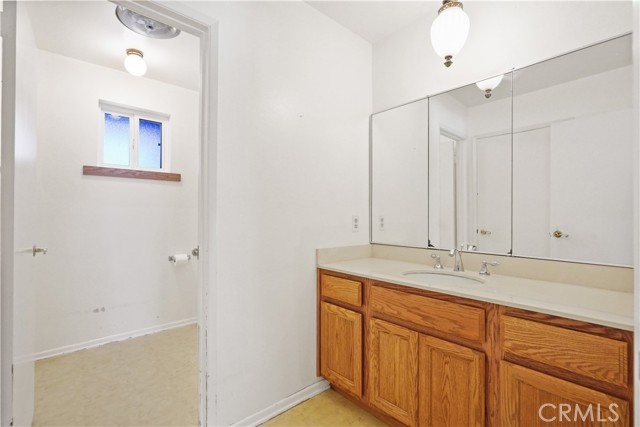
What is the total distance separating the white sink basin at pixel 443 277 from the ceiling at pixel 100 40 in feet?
7.59

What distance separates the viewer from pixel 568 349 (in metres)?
0.95

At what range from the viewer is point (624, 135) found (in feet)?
4.15

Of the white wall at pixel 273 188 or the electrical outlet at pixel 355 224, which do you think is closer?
the white wall at pixel 273 188

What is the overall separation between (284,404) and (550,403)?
4.35 feet

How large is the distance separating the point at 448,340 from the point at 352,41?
2079mm

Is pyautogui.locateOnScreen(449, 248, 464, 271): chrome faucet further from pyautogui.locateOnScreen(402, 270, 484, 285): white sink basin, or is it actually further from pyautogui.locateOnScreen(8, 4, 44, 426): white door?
pyautogui.locateOnScreen(8, 4, 44, 426): white door

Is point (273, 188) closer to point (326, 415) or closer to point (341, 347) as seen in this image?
point (341, 347)

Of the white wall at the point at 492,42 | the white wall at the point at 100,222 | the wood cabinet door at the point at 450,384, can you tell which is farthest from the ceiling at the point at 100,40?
the wood cabinet door at the point at 450,384

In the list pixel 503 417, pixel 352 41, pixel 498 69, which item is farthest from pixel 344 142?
pixel 503 417

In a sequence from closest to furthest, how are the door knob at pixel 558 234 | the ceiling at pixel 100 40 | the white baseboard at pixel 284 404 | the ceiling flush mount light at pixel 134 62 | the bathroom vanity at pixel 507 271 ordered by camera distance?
the bathroom vanity at pixel 507 271 < the door knob at pixel 558 234 < the white baseboard at pixel 284 404 < the ceiling at pixel 100 40 < the ceiling flush mount light at pixel 134 62

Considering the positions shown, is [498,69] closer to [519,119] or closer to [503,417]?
[519,119]

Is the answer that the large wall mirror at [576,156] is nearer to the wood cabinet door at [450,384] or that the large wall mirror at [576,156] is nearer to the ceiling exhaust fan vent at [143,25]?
the wood cabinet door at [450,384]

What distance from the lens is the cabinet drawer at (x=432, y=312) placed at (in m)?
1.18

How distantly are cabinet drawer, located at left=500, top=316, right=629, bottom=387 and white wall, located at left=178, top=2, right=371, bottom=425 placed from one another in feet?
3.69
